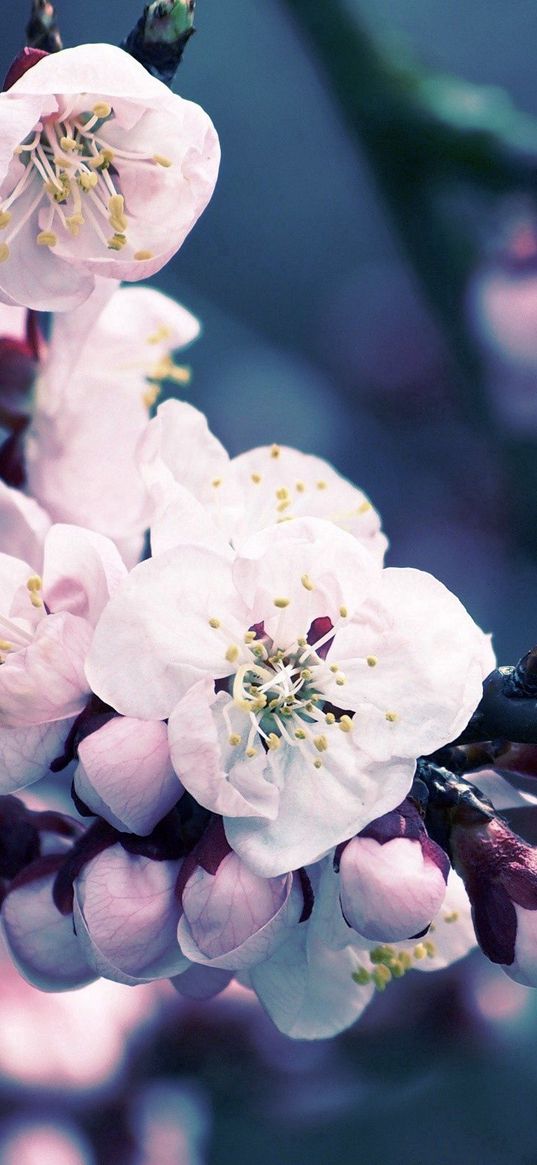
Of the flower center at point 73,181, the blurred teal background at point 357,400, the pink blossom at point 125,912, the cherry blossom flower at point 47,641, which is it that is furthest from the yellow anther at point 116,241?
the blurred teal background at point 357,400

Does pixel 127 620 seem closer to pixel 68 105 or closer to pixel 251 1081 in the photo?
pixel 68 105

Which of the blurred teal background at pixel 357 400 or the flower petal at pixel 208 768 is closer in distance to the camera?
the flower petal at pixel 208 768

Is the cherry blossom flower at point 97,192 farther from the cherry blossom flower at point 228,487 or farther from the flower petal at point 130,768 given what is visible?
the flower petal at point 130,768

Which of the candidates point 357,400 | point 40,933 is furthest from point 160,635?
point 357,400

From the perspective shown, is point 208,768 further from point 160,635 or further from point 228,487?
point 228,487

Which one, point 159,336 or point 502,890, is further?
point 159,336

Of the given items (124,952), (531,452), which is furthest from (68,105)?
(531,452)
